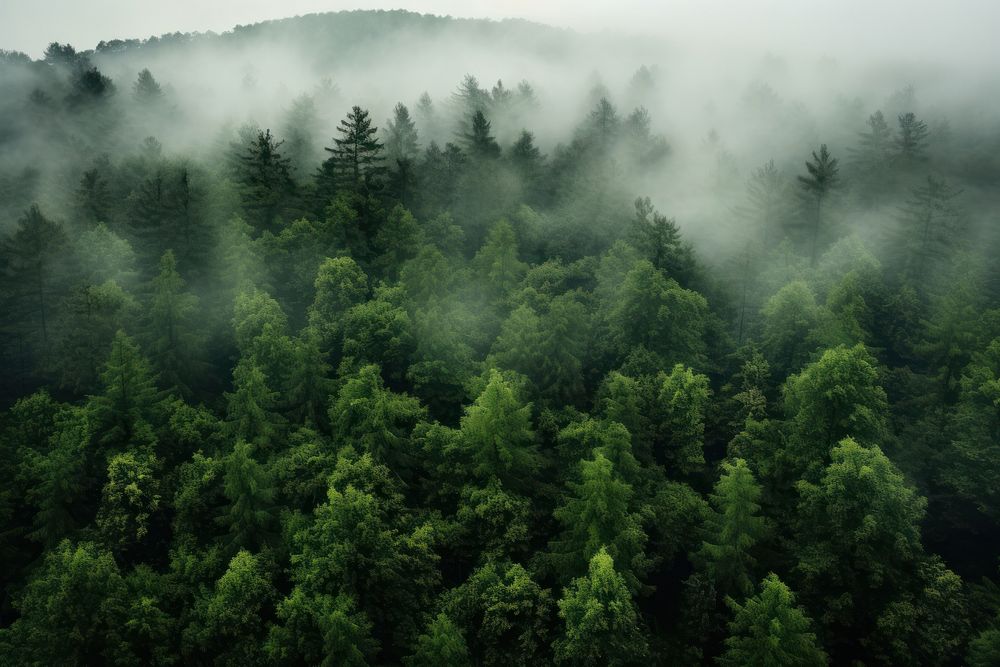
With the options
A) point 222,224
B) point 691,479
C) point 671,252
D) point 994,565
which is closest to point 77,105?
point 222,224

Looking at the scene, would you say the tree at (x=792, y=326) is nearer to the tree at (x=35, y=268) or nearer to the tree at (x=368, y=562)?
the tree at (x=368, y=562)

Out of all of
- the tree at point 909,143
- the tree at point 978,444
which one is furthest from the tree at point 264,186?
the tree at point 909,143

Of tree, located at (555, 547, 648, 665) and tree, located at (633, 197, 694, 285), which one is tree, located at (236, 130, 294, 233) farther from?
tree, located at (555, 547, 648, 665)

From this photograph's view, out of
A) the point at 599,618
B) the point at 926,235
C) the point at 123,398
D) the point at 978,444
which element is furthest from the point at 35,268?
the point at 926,235

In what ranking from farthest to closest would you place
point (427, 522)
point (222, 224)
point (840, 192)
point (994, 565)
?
point (840, 192)
point (222, 224)
point (994, 565)
point (427, 522)

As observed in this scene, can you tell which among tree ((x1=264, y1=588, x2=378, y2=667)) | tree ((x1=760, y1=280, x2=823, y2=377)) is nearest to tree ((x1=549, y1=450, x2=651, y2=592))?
tree ((x1=264, y1=588, x2=378, y2=667))

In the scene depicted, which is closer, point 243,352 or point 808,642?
point 808,642

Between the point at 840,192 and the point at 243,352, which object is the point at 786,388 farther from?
the point at 840,192
